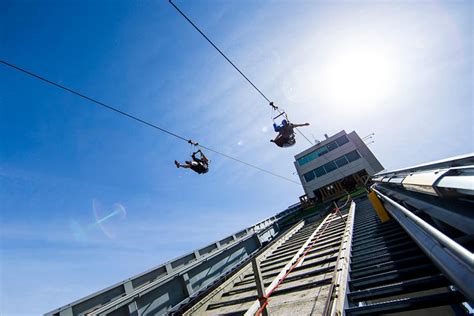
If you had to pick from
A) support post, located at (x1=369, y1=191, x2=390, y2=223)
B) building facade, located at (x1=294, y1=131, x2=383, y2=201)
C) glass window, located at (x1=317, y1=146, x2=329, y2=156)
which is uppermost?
glass window, located at (x1=317, y1=146, x2=329, y2=156)

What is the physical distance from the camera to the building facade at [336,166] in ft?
73.4

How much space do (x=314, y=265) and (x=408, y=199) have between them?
2.34 m

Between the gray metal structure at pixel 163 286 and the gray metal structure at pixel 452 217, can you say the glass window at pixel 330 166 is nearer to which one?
the gray metal structure at pixel 163 286

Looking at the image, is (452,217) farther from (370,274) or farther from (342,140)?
(342,140)

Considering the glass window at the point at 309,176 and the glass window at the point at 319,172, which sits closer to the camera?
the glass window at the point at 319,172

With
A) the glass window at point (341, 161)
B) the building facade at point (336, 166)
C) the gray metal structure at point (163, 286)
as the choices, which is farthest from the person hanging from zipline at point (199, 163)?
the glass window at point (341, 161)

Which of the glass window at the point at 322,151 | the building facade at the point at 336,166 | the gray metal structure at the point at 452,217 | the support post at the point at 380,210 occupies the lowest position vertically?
the support post at the point at 380,210

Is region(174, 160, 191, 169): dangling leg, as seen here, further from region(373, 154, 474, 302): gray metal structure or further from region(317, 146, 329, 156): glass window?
region(317, 146, 329, 156): glass window

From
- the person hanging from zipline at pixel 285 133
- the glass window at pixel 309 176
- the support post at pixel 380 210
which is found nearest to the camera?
the support post at pixel 380 210

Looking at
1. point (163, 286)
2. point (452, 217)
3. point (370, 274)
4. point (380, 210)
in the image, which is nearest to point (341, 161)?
point (380, 210)

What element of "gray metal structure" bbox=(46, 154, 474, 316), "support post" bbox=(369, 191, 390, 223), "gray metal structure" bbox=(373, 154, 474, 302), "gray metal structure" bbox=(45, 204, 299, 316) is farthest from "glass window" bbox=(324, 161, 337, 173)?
"gray metal structure" bbox=(373, 154, 474, 302)

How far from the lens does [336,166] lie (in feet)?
80.0

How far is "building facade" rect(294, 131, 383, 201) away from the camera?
22359mm

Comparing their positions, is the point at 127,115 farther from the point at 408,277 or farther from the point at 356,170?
the point at 356,170
